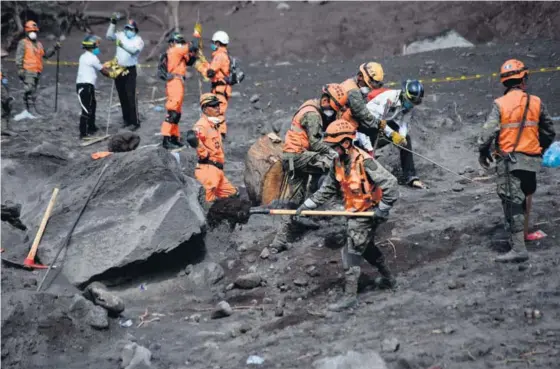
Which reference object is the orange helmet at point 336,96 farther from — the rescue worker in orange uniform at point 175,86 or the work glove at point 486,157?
the rescue worker in orange uniform at point 175,86

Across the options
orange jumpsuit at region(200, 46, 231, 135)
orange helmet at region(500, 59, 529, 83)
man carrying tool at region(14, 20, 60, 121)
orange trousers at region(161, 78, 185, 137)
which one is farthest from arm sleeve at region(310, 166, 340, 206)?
man carrying tool at region(14, 20, 60, 121)

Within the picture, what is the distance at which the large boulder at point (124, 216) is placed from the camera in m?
8.41

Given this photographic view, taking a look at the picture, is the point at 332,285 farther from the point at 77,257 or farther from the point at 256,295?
the point at 77,257

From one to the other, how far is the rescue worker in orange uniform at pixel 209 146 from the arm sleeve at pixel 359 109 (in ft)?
5.84

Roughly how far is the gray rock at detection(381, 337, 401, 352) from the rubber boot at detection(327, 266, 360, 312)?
0.88 metres

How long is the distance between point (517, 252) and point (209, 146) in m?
4.03

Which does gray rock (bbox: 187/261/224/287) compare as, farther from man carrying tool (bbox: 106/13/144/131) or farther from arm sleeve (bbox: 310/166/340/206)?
man carrying tool (bbox: 106/13/144/131)

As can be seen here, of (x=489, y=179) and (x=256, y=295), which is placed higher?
(x=489, y=179)

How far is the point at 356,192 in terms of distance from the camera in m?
7.08

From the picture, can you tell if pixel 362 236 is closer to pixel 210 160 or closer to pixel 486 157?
pixel 486 157

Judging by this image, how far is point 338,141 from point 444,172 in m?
4.33

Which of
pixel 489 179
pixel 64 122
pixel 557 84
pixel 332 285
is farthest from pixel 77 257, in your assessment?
pixel 557 84

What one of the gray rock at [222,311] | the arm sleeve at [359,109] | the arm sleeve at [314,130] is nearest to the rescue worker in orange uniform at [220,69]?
the arm sleeve at [314,130]

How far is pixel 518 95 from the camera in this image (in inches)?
291
